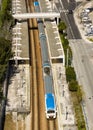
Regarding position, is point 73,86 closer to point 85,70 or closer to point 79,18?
point 85,70

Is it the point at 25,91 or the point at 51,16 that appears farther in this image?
the point at 51,16

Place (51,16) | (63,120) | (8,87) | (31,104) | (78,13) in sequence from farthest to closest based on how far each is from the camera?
(78,13), (51,16), (8,87), (31,104), (63,120)

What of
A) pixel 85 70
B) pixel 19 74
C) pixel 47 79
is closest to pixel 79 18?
pixel 85 70

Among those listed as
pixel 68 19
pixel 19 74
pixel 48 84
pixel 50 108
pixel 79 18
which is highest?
pixel 79 18

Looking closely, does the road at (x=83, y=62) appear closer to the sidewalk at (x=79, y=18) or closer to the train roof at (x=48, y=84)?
the sidewalk at (x=79, y=18)

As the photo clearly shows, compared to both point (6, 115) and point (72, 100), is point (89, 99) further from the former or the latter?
point (6, 115)

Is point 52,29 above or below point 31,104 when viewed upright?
above

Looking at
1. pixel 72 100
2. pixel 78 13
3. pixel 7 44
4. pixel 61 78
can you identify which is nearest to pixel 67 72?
pixel 61 78
